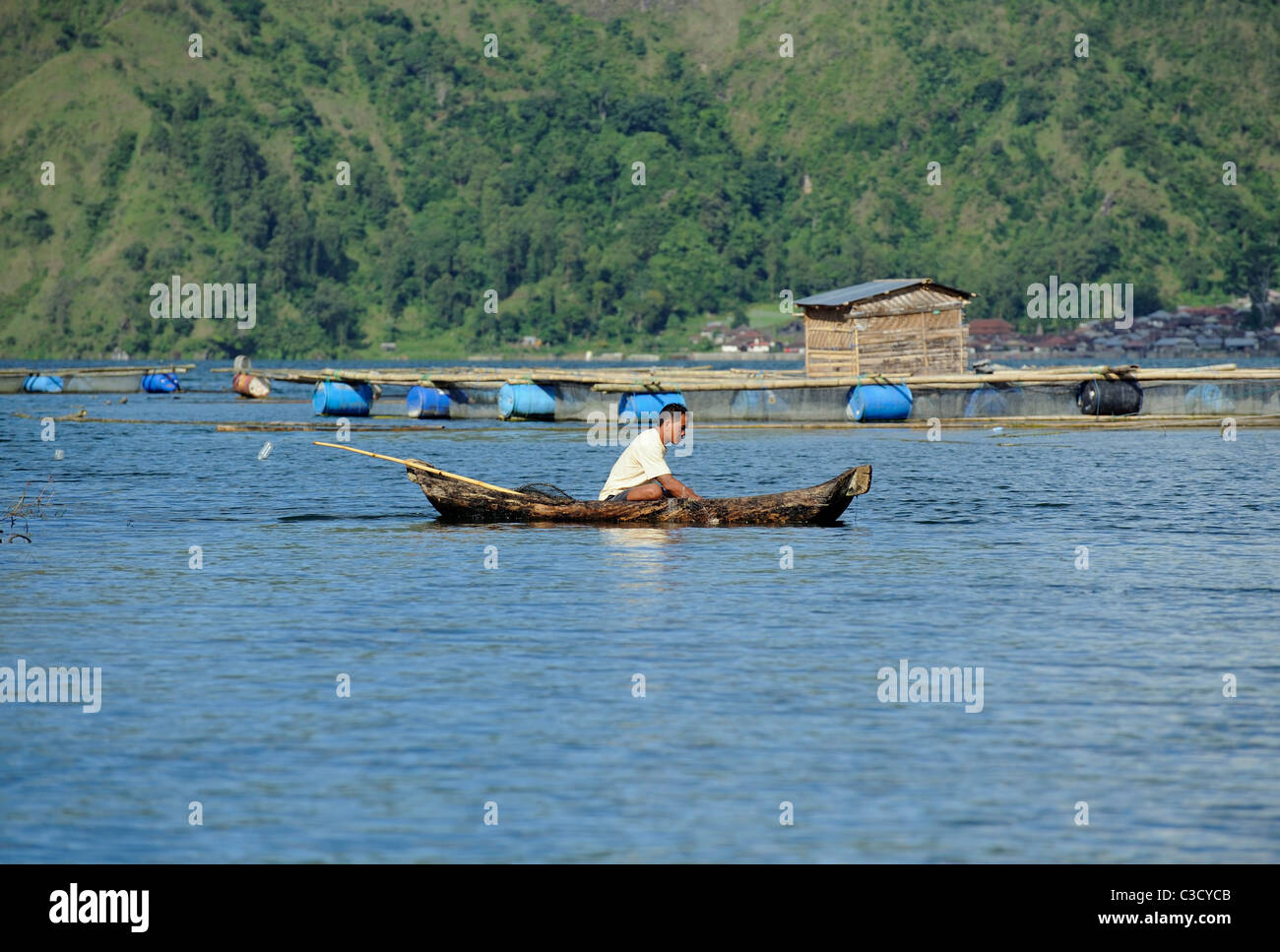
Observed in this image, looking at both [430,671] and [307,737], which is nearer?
[307,737]

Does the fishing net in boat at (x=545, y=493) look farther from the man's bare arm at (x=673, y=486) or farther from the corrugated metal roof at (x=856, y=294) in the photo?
the corrugated metal roof at (x=856, y=294)

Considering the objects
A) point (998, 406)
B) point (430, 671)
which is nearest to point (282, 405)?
point (998, 406)

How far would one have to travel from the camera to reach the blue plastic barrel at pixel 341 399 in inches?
2702

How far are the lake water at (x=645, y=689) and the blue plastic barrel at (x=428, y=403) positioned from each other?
118ft

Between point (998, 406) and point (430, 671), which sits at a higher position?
point (998, 406)

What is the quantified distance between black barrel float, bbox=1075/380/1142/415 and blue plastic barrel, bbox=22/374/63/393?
74.4 m

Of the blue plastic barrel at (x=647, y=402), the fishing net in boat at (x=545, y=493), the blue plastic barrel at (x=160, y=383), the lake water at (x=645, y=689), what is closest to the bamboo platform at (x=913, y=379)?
the blue plastic barrel at (x=647, y=402)

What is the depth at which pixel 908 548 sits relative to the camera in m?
24.4

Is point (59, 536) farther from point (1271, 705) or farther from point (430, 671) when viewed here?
point (1271, 705)

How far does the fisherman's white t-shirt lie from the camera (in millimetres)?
24688

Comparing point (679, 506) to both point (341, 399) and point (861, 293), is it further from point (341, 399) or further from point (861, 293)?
point (341, 399)
